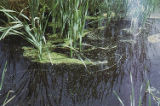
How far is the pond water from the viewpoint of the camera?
3.88 feet

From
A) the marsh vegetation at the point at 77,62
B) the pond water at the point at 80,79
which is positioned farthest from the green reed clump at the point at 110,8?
the pond water at the point at 80,79

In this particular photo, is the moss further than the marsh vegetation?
Yes

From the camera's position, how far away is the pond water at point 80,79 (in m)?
1.18

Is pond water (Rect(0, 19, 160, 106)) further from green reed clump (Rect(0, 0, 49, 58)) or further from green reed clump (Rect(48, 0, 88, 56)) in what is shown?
green reed clump (Rect(48, 0, 88, 56))

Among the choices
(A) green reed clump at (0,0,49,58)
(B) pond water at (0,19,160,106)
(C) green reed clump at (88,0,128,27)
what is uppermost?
(C) green reed clump at (88,0,128,27)

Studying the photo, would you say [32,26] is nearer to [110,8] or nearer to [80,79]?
[80,79]

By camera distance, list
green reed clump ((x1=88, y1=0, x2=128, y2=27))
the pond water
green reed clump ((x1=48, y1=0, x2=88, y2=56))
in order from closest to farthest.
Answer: the pond water → green reed clump ((x1=48, y1=0, x2=88, y2=56)) → green reed clump ((x1=88, y1=0, x2=128, y2=27))

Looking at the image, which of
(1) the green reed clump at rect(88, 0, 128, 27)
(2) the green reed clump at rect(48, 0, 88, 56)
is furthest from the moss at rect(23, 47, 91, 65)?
(1) the green reed clump at rect(88, 0, 128, 27)

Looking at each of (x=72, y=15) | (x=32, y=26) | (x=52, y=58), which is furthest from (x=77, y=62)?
(x=32, y=26)

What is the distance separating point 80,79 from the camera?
4.57ft

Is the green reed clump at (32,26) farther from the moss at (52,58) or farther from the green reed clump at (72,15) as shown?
the green reed clump at (72,15)

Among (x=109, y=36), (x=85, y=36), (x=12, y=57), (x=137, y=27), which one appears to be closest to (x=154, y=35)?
(x=137, y=27)

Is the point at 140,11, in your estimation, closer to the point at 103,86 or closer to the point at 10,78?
the point at 103,86

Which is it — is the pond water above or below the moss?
below
